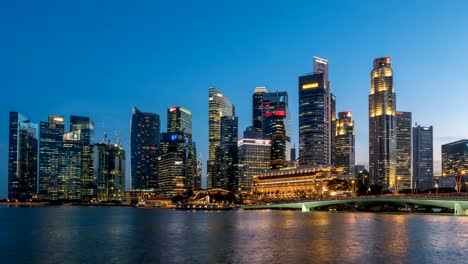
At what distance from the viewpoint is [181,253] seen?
184 feet

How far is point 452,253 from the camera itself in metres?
55.0

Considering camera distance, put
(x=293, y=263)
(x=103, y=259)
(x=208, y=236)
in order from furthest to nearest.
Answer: (x=208, y=236) < (x=103, y=259) < (x=293, y=263)

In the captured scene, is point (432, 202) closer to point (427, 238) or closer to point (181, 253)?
point (427, 238)

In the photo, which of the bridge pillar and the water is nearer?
the water

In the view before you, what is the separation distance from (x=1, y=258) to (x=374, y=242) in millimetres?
44702

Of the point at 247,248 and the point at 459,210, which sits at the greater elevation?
the point at 247,248

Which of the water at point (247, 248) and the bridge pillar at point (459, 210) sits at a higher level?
the water at point (247, 248)

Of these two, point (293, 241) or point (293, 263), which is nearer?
point (293, 263)

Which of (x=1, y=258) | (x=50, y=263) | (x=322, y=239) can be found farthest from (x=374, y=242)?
(x=1, y=258)

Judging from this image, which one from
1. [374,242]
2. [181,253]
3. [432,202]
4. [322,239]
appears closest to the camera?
[181,253]

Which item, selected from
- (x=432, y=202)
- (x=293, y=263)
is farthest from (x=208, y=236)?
(x=432, y=202)

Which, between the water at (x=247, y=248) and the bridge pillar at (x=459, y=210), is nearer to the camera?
the water at (x=247, y=248)

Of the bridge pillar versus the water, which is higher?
the water

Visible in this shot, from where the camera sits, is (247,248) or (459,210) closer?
(247,248)
